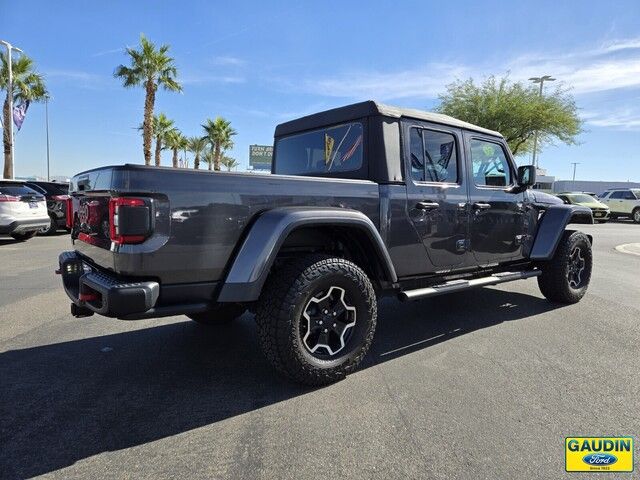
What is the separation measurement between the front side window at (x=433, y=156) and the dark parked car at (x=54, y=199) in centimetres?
1205

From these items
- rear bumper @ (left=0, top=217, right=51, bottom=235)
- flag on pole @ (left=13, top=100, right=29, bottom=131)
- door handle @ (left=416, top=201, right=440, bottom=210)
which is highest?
flag on pole @ (left=13, top=100, right=29, bottom=131)

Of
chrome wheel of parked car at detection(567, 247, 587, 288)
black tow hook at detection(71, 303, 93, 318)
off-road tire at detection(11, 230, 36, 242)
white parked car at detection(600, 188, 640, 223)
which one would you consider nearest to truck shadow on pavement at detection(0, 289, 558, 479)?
black tow hook at detection(71, 303, 93, 318)

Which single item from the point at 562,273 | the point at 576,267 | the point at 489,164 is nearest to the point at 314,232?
the point at 489,164

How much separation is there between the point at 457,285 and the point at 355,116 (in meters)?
1.74

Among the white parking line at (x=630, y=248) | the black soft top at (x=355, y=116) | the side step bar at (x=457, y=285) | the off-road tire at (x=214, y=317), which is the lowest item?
the off-road tire at (x=214, y=317)

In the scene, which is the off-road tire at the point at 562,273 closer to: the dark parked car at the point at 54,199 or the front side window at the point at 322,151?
the front side window at the point at 322,151

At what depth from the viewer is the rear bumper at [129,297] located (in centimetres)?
239

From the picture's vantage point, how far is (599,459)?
2297 millimetres

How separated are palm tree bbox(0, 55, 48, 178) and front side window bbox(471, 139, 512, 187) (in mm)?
25277

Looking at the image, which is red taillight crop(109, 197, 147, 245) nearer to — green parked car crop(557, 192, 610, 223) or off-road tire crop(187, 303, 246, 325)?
off-road tire crop(187, 303, 246, 325)

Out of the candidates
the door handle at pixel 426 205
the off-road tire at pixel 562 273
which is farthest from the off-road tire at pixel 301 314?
the off-road tire at pixel 562 273

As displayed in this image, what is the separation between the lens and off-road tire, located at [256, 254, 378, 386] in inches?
112

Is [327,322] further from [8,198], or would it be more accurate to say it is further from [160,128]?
[160,128]

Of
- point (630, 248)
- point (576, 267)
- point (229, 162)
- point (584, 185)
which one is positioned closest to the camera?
point (576, 267)
